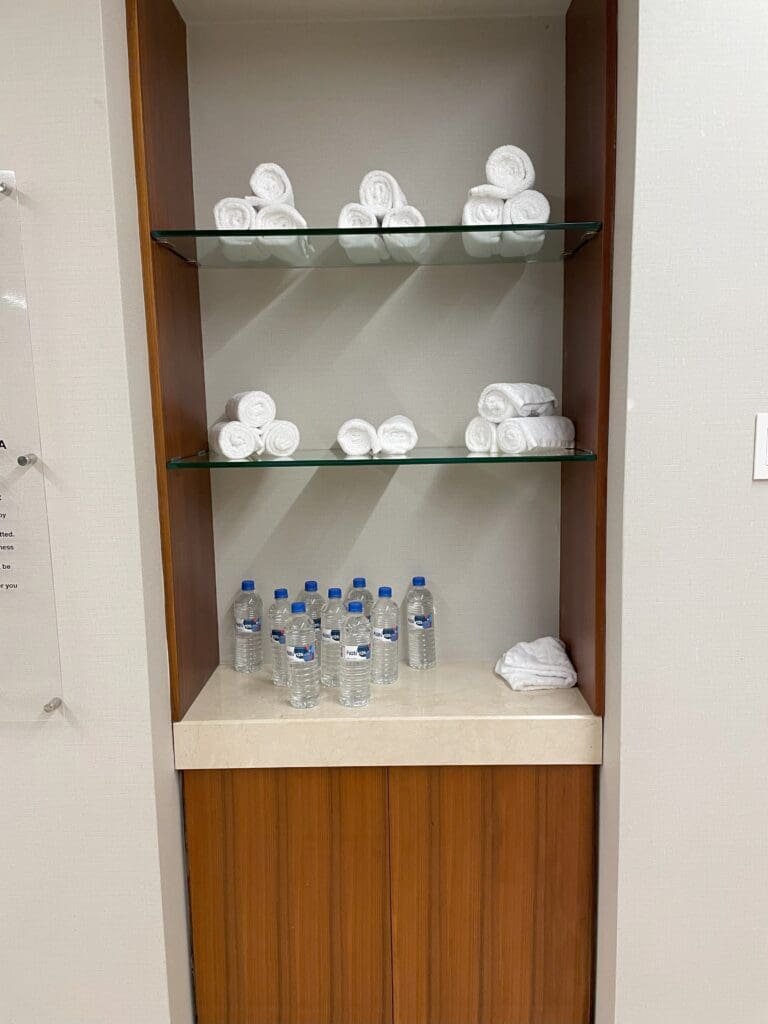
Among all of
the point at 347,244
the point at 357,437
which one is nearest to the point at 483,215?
the point at 347,244

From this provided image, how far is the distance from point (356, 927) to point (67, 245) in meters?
1.48

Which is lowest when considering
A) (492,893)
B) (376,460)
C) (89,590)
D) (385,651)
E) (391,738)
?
(492,893)

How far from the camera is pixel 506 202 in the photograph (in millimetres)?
1604

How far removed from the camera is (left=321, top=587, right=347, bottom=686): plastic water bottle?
1793 millimetres

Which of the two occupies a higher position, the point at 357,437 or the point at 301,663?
the point at 357,437

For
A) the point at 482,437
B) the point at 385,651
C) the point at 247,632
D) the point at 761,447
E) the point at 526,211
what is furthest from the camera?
the point at 247,632

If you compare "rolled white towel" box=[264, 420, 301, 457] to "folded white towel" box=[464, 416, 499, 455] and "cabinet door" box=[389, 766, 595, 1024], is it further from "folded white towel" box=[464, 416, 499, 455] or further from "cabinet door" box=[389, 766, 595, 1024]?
"cabinet door" box=[389, 766, 595, 1024]

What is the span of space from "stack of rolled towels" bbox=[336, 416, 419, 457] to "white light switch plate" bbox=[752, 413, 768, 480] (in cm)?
68

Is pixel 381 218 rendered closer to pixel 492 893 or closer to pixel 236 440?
pixel 236 440

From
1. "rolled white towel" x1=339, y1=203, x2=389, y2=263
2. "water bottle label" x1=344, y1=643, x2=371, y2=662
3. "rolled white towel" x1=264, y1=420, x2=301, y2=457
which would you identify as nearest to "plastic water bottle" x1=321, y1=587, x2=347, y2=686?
"water bottle label" x1=344, y1=643, x2=371, y2=662

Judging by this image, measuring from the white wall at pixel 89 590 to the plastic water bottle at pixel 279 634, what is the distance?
302mm

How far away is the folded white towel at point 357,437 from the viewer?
170 cm

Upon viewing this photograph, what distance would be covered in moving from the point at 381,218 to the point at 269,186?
0.24 m

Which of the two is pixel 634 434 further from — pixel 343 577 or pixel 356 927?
pixel 356 927
